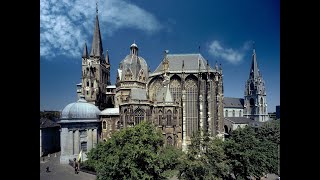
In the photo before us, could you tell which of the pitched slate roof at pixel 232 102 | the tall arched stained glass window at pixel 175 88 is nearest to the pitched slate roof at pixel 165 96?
the tall arched stained glass window at pixel 175 88

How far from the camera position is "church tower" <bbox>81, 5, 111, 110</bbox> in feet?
136

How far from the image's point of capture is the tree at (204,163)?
16375 millimetres

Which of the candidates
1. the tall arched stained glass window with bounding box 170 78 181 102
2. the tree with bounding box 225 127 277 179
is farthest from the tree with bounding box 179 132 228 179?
the tall arched stained glass window with bounding box 170 78 181 102

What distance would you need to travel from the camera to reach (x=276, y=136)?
3641 centimetres

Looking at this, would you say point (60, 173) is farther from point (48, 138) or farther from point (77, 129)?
point (48, 138)

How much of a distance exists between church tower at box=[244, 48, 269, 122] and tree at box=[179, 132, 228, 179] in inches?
2299

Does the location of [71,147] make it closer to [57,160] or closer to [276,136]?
[57,160]

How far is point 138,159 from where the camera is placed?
16484mm

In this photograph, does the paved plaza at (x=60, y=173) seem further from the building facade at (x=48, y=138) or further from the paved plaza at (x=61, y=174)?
the building facade at (x=48, y=138)

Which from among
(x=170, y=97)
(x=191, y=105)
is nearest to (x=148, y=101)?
(x=170, y=97)

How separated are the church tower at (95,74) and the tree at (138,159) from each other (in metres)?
24.9

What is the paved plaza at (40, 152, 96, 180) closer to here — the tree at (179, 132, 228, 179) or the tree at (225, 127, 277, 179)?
the tree at (179, 132, 228, 179)
